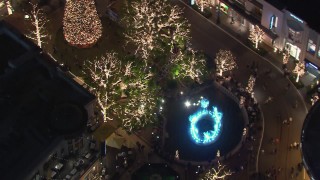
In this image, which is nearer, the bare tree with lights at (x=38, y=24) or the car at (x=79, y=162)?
the car at (x=79, y=162)

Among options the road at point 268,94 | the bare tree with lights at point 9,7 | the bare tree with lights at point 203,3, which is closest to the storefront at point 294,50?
the road at point 268,94

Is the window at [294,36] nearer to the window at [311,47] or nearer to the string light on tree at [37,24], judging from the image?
the window at [311,47]

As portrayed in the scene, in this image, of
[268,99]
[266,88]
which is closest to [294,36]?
[266,88]

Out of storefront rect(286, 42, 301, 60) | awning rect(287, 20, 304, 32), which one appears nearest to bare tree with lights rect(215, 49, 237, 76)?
storefront rect(286, 42, 301, 60)

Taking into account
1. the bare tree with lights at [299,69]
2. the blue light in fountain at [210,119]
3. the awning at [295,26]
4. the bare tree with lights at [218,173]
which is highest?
the awning at [295,26]

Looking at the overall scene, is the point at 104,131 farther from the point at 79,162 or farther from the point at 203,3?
the point at 203,3

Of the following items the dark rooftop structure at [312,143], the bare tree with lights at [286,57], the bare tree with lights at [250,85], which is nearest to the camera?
the dark rooftop structure at [312,143]

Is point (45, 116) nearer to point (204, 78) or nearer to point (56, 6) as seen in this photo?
point (204, 78)
